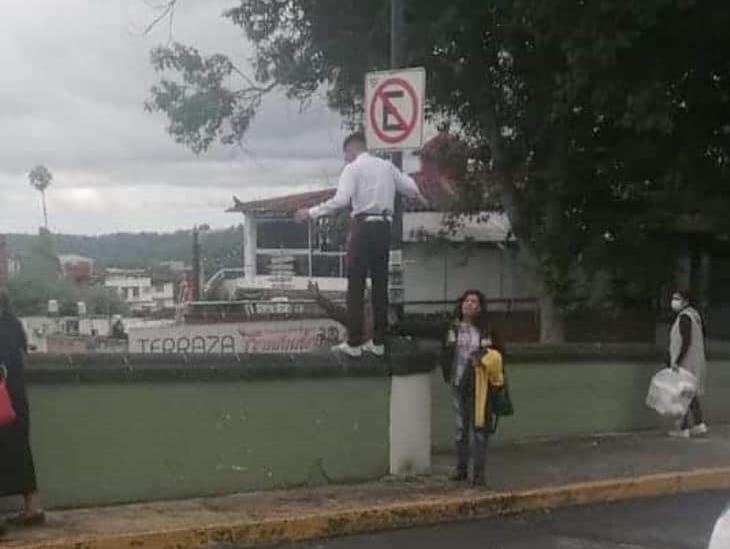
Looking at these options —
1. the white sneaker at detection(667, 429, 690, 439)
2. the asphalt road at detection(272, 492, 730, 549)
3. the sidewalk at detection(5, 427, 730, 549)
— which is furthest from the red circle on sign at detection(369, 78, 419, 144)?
the white sneaker at detection(667, 429, 690, 439)

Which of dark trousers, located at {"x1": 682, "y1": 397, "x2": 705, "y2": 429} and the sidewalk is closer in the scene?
the sidewalk

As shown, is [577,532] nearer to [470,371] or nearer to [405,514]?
[405,514]

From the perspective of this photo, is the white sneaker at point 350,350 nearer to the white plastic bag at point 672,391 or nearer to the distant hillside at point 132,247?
the white plastic bag at point 672,391

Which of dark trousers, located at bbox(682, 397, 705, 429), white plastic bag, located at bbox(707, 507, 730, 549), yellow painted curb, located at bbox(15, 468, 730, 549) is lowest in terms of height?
yellow painted curb, located at bbox(15, 468, 730, 549)

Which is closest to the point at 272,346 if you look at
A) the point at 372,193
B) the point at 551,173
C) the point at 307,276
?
the point at 372,193

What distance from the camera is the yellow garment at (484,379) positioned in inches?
404

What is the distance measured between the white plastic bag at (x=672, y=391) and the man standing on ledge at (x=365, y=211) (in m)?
4.69

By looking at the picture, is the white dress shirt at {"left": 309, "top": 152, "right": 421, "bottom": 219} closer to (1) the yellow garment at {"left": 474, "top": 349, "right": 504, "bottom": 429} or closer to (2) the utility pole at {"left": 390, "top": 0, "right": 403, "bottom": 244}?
(2) the utility pole at {"left": 390, "top": 0, "right": 403, "bottom": 244}

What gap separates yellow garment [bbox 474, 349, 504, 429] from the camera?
10.3m

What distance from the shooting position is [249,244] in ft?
83.1


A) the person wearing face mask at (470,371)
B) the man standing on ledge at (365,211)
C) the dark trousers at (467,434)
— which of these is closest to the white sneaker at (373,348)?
the man standing on ledge at (365,211)

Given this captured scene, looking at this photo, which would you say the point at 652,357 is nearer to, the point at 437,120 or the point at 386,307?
the point at 386,307

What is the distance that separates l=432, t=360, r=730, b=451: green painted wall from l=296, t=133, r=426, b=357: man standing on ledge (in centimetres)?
195

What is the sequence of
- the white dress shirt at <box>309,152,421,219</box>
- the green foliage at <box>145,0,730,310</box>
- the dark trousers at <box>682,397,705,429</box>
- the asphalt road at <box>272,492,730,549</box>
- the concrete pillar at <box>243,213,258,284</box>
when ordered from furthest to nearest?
the concrete pillar at <box>243,213,258,284</box> < the green foliage at <box>145,0,730,310</box> < the dark trousers at <box>682,397,705,429</box> < the white dress shirt at <box>309,152,421,219</box> < the asphalt road at <box>272,492,730,549</box>
